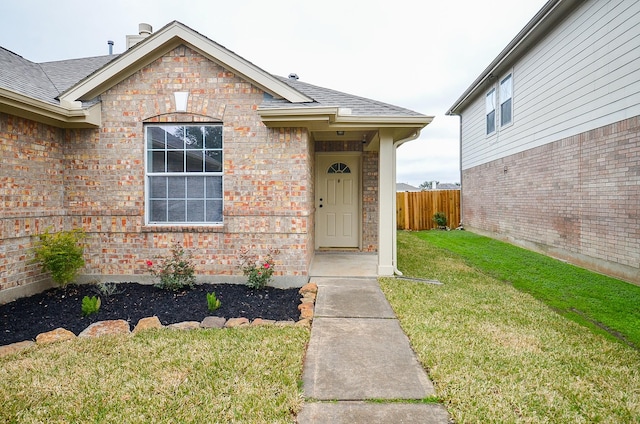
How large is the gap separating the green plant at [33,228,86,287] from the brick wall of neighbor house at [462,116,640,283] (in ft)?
30.6

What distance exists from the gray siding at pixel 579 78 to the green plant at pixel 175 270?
8.13 m

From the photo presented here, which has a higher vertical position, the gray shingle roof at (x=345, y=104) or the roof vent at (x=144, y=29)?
the roof vent at (x=144, y=29)

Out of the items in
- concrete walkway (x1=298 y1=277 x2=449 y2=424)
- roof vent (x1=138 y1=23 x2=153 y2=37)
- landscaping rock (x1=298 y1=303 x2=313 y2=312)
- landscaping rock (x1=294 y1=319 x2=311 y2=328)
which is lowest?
concrete walkway (x1=298 y1=277 x2=449 y2=424)

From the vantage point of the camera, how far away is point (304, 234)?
6000mm

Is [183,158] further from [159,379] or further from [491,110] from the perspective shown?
[491,110]

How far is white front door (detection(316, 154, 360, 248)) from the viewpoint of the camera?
9.05 m

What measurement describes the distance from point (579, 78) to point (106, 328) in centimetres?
1005

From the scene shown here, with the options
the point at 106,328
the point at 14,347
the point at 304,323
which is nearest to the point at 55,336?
the point at 14,347

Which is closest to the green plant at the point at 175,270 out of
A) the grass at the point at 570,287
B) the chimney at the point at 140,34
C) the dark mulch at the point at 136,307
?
the dark mulch at the point at 136,307

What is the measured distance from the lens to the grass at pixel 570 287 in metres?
4.57

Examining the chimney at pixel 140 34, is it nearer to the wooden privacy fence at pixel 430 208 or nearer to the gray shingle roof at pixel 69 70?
the gray shingle roof at pixel 69 70

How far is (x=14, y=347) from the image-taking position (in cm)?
355

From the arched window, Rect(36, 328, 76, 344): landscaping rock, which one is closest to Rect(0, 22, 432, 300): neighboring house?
Rect(36, 328, 76, 344): landscaping rock

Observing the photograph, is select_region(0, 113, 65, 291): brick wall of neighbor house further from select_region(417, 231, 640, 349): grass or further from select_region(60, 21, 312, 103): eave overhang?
select_region(417, 231, 640, 349): grass
